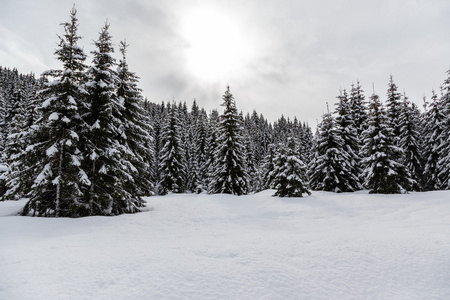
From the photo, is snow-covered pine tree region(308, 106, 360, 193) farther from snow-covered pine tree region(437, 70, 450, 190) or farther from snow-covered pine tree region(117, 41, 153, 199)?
snow-covered pine tree region(117, 41, 153, 199)

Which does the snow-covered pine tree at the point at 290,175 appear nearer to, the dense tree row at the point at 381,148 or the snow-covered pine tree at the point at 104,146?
the dense tree row at the point at 381,148

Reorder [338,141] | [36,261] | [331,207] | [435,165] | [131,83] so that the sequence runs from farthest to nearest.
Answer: [435,165], [338,141], [131,83], [331,207], [36,261]

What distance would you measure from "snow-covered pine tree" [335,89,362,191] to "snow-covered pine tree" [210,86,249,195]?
37.6 feet

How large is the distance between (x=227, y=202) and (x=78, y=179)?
10712mm

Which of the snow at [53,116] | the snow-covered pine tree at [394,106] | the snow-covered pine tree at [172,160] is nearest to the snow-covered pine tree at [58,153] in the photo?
the snow at [53,116]

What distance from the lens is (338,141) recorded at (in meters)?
24.8

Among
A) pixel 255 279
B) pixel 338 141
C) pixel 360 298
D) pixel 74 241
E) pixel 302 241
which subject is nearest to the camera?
pixel 360 298

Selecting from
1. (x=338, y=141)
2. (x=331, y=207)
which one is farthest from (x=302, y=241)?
(x=338, y=141)

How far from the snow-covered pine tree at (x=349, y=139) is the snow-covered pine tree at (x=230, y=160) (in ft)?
37.6

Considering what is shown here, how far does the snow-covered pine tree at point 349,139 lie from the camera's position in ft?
82.0

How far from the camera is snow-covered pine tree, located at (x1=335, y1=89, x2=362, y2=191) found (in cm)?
2498

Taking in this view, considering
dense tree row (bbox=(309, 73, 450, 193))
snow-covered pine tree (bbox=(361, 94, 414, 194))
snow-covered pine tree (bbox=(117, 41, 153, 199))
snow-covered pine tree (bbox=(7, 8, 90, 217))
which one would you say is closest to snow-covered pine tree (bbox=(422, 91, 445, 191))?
dense tree row (bbox=(309, 73, 450, 193))

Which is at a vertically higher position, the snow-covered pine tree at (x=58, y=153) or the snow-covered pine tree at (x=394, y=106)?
the snow-covered pine tree at (x=394, y=106)

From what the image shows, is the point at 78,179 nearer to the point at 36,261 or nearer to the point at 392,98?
the point at 36,261
